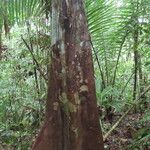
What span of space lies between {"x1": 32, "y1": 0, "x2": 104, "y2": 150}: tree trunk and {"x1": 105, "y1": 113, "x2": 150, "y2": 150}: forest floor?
0.63 meters

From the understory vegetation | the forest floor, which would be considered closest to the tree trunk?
the forest floor

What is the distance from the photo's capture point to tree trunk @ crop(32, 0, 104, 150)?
118 inches

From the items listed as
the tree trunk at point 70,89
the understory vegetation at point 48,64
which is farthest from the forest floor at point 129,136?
the tree trunk at point 70,89

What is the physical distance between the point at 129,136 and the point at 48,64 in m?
1.26

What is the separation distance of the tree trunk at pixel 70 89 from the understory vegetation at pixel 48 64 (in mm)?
947

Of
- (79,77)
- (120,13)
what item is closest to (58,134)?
(79,77)

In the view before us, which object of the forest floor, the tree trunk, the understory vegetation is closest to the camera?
the tree trunk

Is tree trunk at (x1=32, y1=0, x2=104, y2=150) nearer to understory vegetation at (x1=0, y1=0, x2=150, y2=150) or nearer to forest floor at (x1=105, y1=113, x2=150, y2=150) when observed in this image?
forest floor at (x1=105, y1=113, x2=150, y2=150)

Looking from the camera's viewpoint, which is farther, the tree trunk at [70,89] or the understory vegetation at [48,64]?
the understory vegetation at [48,64]

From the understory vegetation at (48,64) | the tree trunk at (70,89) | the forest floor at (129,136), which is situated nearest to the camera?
the tree trunk at (70,89)

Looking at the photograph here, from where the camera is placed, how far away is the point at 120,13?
485 centimetres

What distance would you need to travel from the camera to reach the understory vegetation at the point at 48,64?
4.28m

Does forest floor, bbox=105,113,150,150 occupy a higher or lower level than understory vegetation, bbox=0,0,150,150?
lower

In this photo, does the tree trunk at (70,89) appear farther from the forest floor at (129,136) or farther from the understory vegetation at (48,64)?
the understory vegetation at (48,64)
